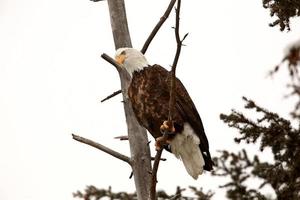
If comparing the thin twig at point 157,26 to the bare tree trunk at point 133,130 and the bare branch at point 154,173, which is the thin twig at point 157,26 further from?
the bare branch at point 154,173

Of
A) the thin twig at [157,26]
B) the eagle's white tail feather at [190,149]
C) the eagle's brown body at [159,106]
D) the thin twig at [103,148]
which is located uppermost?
the thin twig at [157,26]

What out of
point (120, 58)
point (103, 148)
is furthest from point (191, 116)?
point (103, 148)

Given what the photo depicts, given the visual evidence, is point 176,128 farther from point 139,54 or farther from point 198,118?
point 139,54

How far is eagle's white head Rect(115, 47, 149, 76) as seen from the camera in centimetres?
455

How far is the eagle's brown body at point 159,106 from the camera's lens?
179 inches

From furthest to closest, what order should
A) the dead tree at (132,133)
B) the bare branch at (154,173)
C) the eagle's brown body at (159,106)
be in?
the eagle's brown body at (159,106) < the dead tree at (132,133) < the bare branch at (154,173)

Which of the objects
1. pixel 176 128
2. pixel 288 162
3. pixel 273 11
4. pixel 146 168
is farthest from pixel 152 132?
pixel 273 11

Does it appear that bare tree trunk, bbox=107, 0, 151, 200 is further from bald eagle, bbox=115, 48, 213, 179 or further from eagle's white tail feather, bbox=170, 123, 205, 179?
eagle's white tail feather, bbox=170, 123, 205, 179

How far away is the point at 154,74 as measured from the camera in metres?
4.75

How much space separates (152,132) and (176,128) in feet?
0.71

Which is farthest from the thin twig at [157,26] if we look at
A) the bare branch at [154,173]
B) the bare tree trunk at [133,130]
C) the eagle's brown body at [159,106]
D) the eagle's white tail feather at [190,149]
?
the bare branch at [154,173]

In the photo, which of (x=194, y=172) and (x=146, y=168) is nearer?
(x=146, y=168)

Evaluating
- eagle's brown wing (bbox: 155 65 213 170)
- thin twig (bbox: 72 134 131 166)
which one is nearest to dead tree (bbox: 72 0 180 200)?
thin twig (bbox: 72 134 131 166)

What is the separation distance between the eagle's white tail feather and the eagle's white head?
0.71 metres
